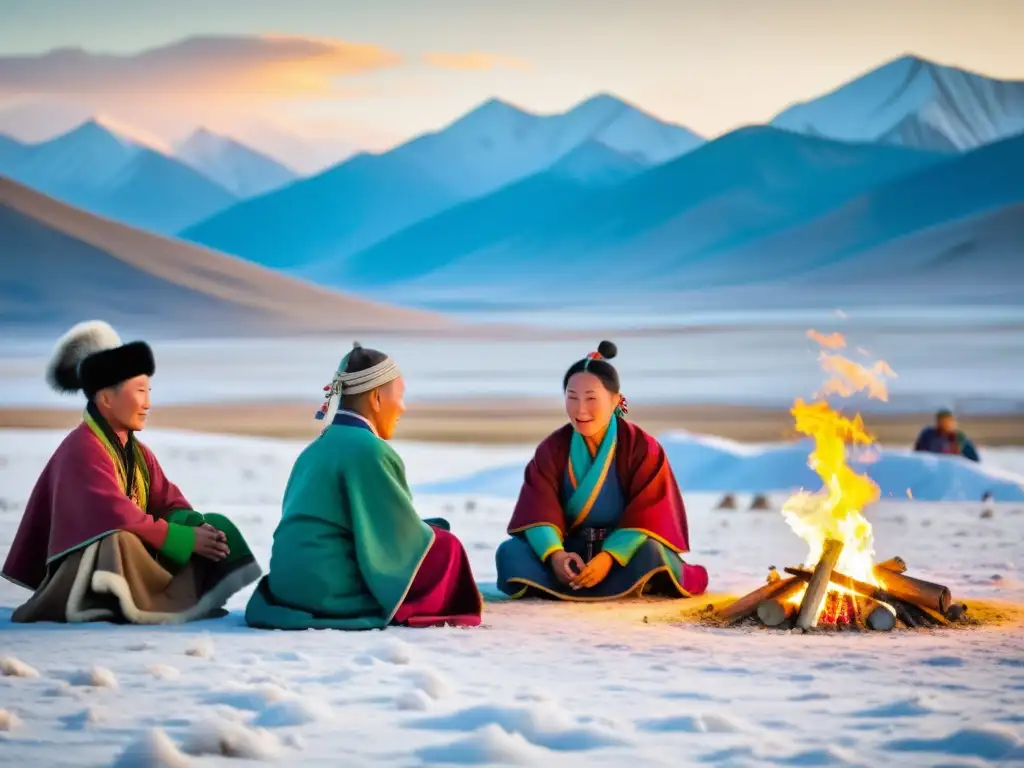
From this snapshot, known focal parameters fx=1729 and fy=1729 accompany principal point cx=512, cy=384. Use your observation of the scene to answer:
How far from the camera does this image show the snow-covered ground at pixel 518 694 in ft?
13.4

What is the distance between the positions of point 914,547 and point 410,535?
12.4 ft

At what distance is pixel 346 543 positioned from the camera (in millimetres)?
5875

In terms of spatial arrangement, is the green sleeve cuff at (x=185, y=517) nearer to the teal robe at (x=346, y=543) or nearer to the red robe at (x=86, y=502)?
the red robe at (x=86, y=502)

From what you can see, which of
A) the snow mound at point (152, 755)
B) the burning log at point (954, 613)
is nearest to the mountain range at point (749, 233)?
the burning log at point (954, 613)

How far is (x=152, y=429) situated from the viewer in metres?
16.6

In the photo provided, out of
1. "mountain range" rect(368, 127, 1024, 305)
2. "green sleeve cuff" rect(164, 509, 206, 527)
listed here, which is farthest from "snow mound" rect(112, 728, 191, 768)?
"mountain range" rect(368, 127, 1024, 305)

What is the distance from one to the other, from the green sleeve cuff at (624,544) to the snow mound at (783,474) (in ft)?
16.7

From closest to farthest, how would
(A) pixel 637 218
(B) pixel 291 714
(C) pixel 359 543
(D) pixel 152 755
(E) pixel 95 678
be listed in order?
(D) pixel 152 755 < (B) pixel 291 714 < (E) pixel 95 678 < (C) pixel 359 543 < (A) pixel 637 218

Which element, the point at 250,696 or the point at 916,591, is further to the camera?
the point at 916,591

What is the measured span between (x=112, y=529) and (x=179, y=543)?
0.23 metres

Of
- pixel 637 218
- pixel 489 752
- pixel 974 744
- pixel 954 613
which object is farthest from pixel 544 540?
pixel 637 218

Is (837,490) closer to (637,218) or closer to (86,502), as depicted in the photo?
(86,502)

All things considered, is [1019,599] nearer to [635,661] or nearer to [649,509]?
[649,509]

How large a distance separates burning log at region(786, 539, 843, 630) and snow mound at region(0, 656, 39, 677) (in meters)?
2.53
